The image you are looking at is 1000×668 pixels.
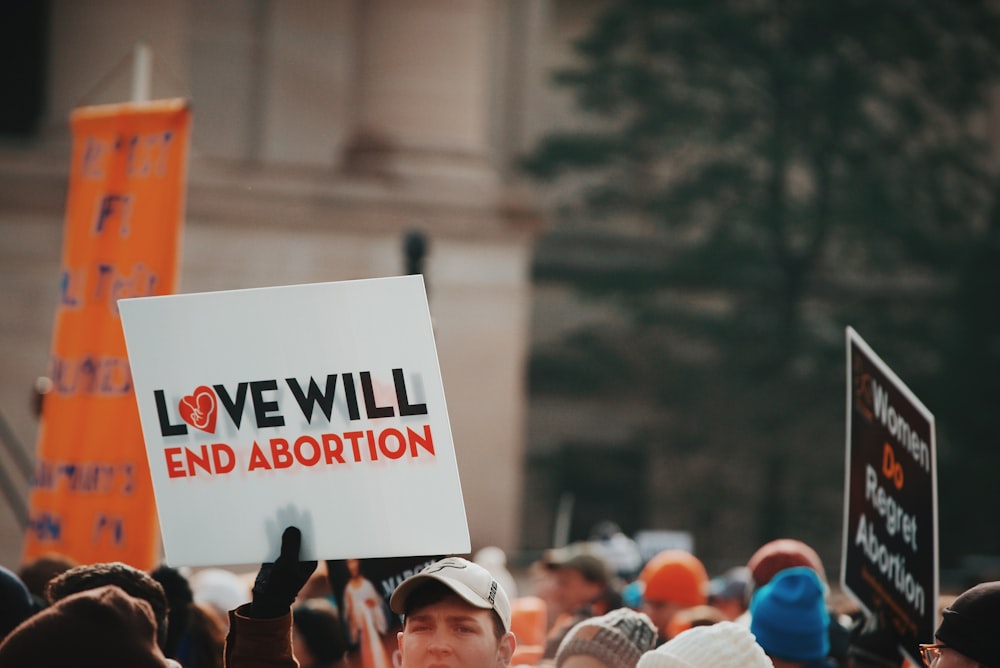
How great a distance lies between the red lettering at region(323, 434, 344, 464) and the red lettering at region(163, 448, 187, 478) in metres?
0.39

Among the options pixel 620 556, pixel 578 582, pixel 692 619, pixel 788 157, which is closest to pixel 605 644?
pixel 692 619

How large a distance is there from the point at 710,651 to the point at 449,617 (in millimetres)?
668

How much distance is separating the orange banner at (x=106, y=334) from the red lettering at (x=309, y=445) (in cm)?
352

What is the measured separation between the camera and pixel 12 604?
14.5 ft

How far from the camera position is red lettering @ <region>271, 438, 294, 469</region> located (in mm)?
4086

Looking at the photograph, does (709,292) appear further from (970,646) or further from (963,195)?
(970,646)

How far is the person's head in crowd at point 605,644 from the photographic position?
4488 mm

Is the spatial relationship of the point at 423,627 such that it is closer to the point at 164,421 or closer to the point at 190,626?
the point at 164,421

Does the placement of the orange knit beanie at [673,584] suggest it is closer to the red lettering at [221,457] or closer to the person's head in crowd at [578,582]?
the person's head in crowd at [578,582]

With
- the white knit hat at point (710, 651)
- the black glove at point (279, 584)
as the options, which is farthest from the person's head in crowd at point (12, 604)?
the white knit hat at point (710, 651)

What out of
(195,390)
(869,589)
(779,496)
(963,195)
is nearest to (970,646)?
(869,589)

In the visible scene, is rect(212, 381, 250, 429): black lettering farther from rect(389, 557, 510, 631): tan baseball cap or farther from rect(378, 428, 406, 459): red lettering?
rect(389, 557, 510, 631): tan baseball cap

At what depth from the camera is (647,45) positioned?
22.2 meters

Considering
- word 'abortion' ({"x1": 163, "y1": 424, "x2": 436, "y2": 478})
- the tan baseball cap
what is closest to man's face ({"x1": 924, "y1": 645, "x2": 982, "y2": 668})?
the tan baseball cap
